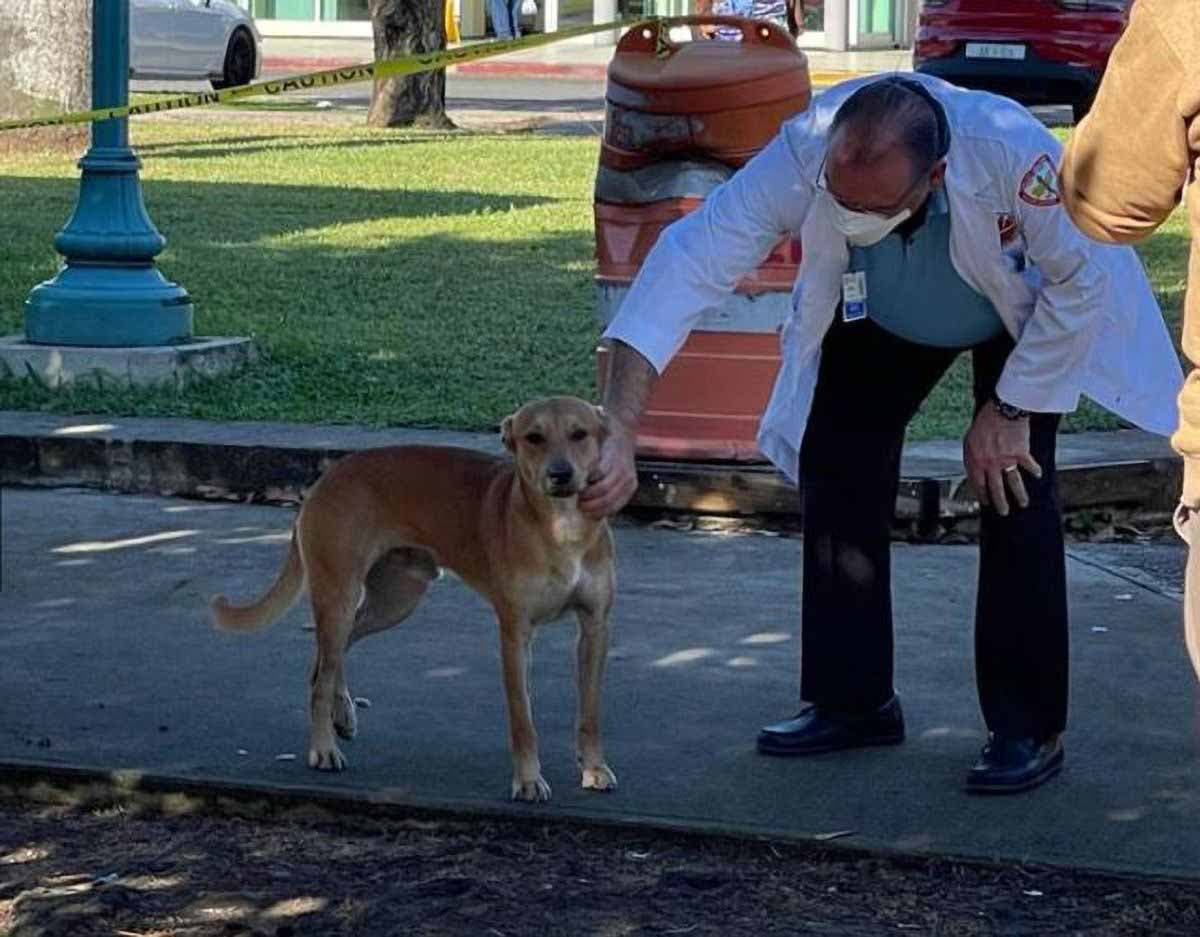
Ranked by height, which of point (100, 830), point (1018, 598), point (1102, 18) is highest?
point (1102, 18)

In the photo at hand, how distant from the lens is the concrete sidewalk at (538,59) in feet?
111

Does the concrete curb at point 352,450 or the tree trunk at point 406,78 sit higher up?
the tree trunk at point 406,78

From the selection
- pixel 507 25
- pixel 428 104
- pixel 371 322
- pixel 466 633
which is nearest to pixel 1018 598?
pixel 466 633

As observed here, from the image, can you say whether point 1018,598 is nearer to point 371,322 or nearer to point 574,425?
point 574,425

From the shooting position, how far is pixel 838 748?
17.0 feet

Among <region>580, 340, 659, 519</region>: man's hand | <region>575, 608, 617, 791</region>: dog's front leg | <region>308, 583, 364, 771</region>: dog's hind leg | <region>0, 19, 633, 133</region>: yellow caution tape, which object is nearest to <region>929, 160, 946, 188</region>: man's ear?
<region>580, 340, 659, 519</region>: man's hand

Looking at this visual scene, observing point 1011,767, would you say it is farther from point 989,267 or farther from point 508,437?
point 508,437

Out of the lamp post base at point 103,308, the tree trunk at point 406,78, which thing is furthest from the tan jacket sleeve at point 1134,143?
the tree trunk at point 406,78

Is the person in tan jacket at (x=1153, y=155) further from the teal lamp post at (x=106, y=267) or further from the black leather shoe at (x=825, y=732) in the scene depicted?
the teal lamp post at (x=106, y=267)

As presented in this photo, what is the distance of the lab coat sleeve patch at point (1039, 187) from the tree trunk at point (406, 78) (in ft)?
55.9

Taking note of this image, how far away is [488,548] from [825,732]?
2.79 ft

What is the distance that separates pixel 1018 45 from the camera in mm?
20984

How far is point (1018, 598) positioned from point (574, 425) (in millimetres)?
1016

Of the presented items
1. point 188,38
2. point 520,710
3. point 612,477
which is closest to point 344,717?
point 520,710
